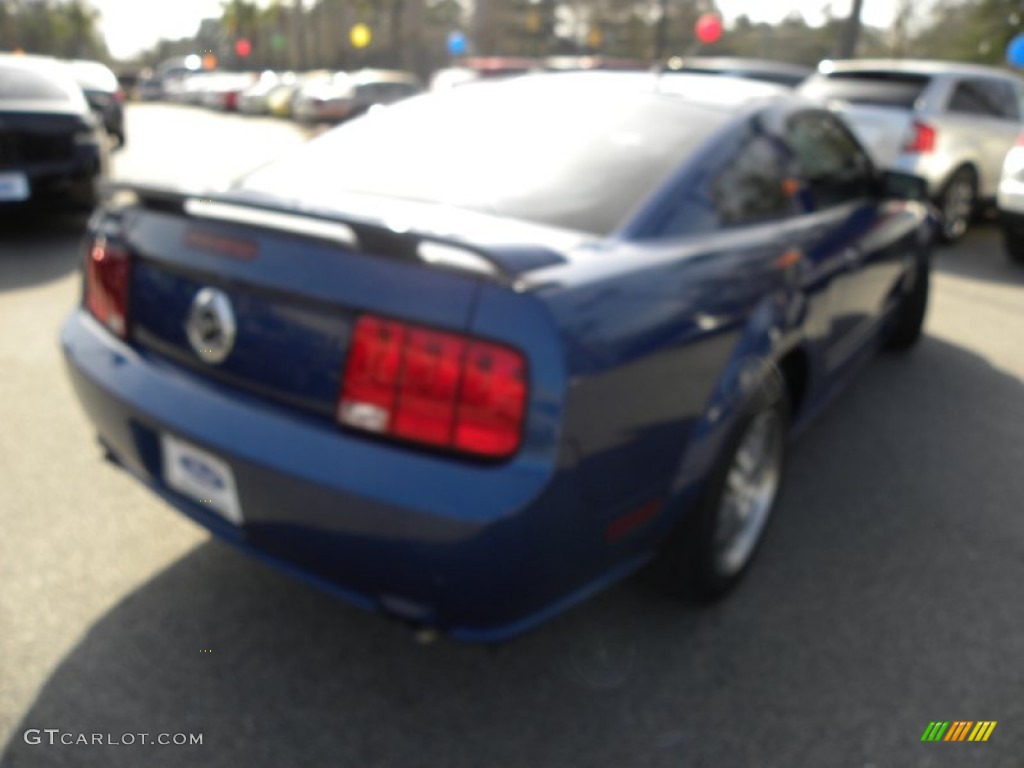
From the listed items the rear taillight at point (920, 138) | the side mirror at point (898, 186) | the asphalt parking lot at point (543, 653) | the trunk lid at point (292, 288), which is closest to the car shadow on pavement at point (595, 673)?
the asphalt parking lot at point (543, 653)

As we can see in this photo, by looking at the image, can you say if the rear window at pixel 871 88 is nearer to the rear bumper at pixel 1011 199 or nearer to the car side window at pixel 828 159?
the rear bumper at pixel 1011 199

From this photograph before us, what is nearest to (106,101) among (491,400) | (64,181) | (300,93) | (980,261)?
(64,181)

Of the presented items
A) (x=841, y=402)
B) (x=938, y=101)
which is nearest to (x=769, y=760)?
(x=841, y=402)

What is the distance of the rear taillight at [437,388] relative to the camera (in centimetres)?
171

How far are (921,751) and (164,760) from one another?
5.55ft

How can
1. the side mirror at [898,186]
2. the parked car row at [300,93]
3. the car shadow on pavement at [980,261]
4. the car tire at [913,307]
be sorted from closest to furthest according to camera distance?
the side mirror at [898,186] → the car tire at [913,307] → the car shadow on pavement at [980,261] → the parked car row at [300,93]

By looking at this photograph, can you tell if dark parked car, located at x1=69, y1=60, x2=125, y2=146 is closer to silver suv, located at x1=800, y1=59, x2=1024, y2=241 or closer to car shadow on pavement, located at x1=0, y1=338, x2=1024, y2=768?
silver suv, located at x1=800, y1=59, x2=1024, y2=241

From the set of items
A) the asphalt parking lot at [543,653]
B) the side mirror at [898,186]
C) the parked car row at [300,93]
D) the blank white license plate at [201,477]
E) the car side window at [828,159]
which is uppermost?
the car side window at [828,159]

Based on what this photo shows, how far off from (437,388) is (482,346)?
125 mm

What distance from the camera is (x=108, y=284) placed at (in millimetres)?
2396

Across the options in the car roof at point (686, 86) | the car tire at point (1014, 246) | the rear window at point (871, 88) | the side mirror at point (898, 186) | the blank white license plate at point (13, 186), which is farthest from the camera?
the rear window at point (871, 88)

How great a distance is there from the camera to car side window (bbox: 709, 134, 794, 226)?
2.50 m

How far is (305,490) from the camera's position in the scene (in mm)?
1828

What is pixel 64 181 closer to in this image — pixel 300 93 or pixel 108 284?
pixel 108 284
